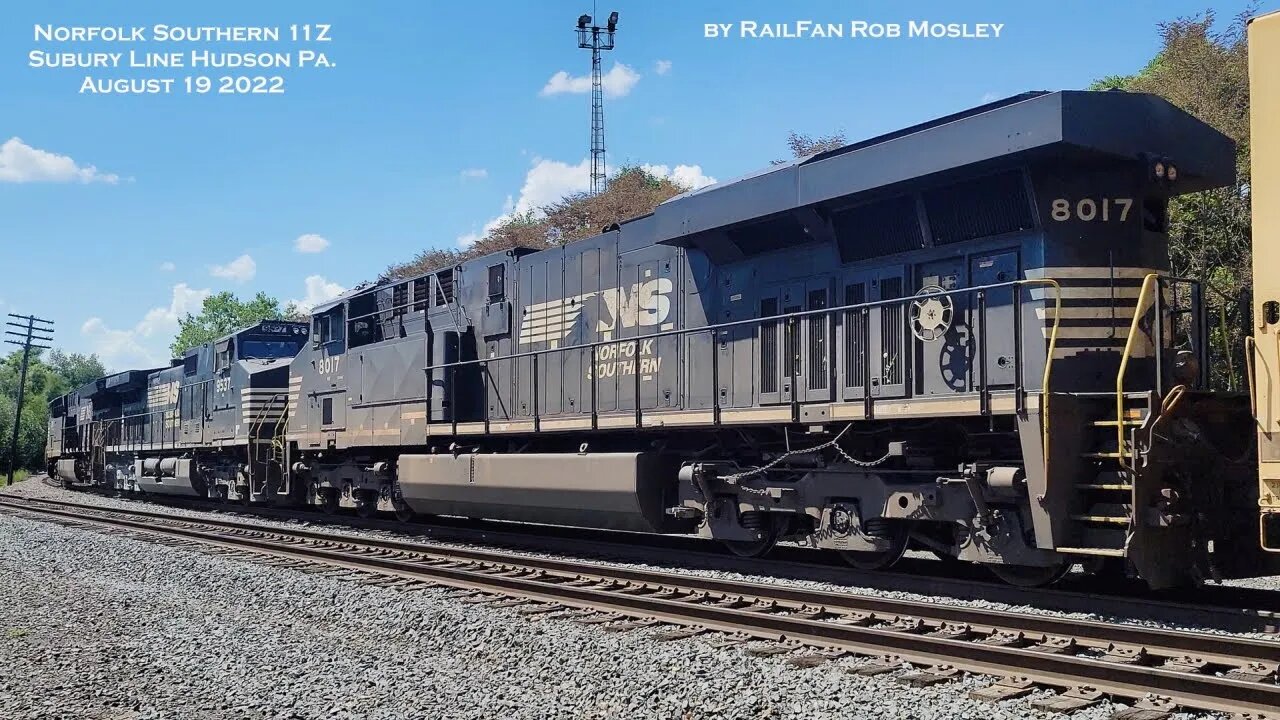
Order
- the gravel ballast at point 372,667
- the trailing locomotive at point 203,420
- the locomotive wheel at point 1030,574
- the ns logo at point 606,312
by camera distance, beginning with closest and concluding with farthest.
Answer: the gravel ballast at point 372,667 < the locomotive wheel at point 1030,574 < the ns logo at point 606,312 < the trailing locomotive at point 203,420

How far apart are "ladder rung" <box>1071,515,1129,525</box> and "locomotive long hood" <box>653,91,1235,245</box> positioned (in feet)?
8.26

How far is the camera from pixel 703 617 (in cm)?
702

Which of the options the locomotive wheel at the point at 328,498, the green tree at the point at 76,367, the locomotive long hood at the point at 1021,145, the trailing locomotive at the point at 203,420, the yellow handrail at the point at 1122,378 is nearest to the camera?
the yellow handrail at the point at 1122,378

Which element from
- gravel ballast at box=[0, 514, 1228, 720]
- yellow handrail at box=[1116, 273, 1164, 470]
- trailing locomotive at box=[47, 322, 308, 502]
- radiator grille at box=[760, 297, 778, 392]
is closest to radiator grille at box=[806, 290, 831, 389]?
radiator grille at box=[760, 297, 778, 392]

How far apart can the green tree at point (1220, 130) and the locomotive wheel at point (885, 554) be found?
27.2 ft

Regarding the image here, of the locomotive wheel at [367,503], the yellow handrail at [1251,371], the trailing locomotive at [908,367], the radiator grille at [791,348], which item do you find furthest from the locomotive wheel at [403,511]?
the yellow handrail at [1251,371]

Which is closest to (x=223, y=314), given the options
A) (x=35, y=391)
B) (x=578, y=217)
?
(x=35, y=391)

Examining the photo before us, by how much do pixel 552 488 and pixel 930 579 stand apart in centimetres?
464

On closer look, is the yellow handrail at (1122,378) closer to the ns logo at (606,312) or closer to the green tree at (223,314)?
the ns logo at (606,312)

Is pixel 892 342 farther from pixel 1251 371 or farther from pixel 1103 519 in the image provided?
pixel 1251 371

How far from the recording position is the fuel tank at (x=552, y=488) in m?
10.2

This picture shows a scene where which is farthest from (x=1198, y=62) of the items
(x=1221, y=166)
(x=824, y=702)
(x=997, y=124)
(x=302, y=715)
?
(x=302, y=715)

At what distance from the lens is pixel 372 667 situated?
19.8ft

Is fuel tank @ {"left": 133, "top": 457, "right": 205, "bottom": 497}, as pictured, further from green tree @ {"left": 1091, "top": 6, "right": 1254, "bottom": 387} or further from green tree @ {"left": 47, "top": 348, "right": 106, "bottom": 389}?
green tree @ {"left": 47, "top": 348, "right": 106, "bottom": 389}
